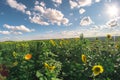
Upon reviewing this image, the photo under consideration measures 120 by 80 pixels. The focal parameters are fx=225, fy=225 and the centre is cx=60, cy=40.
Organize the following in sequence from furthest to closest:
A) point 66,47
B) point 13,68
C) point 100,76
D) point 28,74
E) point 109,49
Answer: point 66,47 → point 13,68 → point 109,49 → point 28,74 → point 100,76

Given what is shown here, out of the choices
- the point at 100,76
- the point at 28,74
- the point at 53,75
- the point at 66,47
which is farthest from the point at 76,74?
the point at 66,47

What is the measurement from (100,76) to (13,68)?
335 centimetres

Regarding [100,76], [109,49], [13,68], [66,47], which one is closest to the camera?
[100,76]

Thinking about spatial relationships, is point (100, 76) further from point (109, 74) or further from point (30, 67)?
point (30, 67)

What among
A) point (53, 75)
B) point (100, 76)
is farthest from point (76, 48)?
point (53, 75)

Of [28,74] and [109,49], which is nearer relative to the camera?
[28,74]

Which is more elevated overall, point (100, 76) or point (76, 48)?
point (76, 48)

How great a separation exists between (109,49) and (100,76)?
1.86m

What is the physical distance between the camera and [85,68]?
5.72 meters

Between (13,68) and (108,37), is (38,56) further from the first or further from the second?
(108,37)

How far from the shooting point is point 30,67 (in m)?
6.76

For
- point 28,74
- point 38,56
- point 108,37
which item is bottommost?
point 28,74

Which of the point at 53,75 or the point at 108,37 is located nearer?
the point at 53,75

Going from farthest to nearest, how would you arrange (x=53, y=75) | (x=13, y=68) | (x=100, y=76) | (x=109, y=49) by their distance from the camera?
(x=13, y=68) → (x=109, y=49) → (x=100, y=76) → (x=53, y=75)
